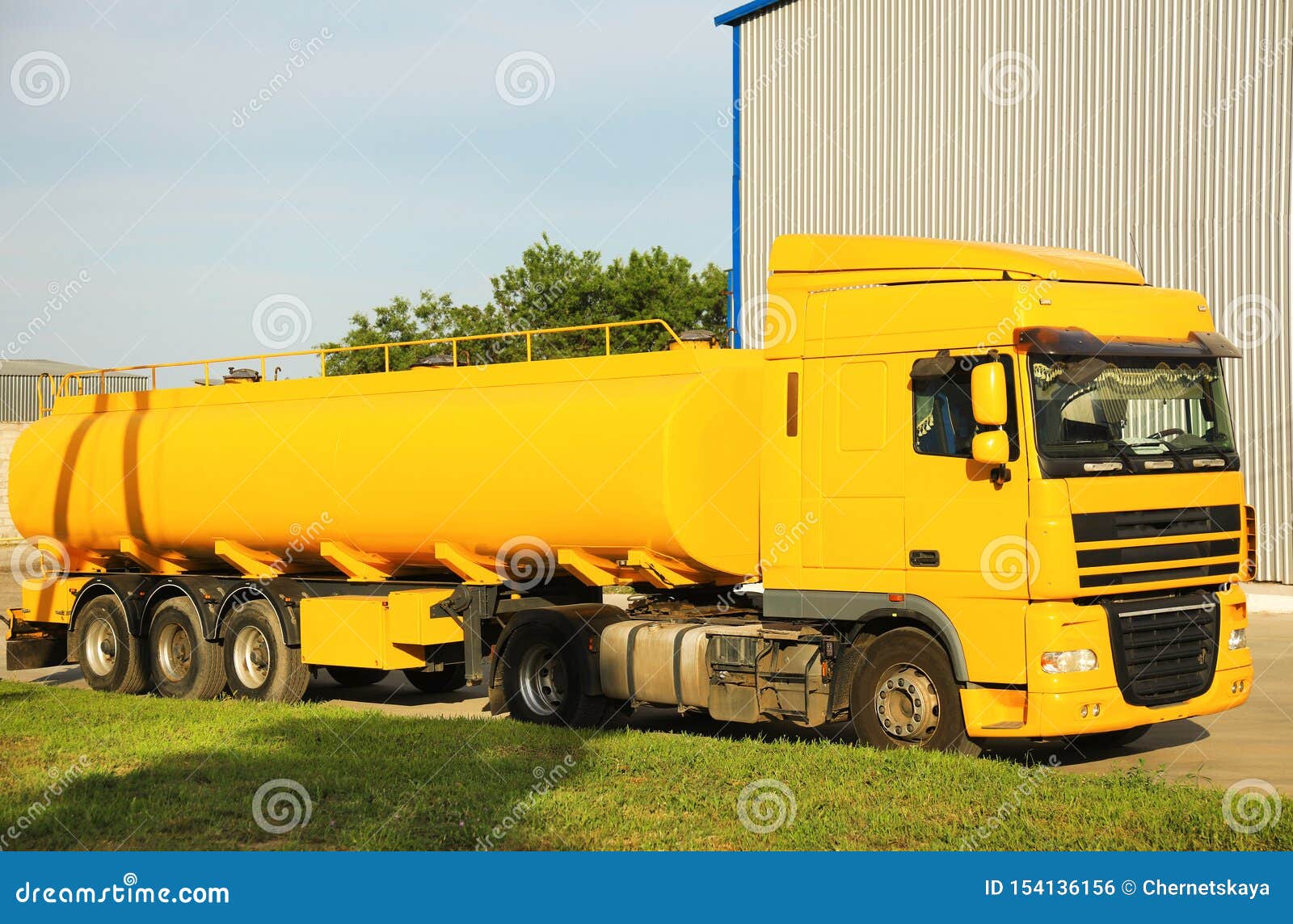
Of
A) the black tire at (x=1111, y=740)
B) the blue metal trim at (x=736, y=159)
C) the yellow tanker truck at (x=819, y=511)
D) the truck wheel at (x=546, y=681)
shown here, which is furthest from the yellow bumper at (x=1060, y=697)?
the blue metal trim at (x=736, y=159)

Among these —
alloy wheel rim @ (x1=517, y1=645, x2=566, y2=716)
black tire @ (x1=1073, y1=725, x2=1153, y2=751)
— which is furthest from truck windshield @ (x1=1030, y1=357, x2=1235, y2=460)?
alloy wheel rim @ (x1=517, y1=645, x2=566, y2=716)

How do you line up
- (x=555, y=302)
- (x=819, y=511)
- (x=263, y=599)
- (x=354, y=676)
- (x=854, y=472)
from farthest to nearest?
(x=555, y=302), (x=354, y=676), (x=263, y=599), (x=819, y=511), (x=854, y=472)

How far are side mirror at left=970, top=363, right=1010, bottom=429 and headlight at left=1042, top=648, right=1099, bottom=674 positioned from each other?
144 cm

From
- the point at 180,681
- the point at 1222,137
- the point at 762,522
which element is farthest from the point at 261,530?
the point at 1222,137

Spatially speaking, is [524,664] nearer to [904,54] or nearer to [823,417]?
[823,417]

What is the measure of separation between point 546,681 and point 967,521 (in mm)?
4563

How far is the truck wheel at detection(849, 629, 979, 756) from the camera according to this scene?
A: 1042 centimetres

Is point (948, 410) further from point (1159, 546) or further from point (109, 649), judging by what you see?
point (109, 649)

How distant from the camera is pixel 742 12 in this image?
93.9 feet

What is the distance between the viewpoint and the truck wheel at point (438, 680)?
655 inches

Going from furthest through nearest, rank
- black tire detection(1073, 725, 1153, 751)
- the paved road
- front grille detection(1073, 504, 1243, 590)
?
black tire detection(1073, 725, 1153, 751), the paved road, front grille detection(1073, 504, 1243, 590)

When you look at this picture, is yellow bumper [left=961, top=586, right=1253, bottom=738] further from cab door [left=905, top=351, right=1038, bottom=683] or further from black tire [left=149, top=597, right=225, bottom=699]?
black tire [left=149, top=597, right=225, bottom=699]

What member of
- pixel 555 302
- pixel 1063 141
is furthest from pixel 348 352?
pixel 555 302

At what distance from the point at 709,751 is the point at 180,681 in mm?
8040
